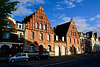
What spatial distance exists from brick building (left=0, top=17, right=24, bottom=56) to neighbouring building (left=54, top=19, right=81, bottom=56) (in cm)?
1275

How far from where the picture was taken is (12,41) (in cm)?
2397

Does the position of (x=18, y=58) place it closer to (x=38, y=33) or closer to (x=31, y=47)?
(x=31, y=47)

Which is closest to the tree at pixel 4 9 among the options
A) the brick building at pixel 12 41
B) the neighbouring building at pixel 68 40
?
the brick building at pixel 12 41

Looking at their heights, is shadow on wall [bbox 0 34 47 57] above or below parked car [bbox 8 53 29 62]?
above

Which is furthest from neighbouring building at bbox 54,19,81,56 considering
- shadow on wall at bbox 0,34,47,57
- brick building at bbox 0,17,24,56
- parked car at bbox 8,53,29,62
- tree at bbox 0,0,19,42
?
tree at bbox 0,0,19,42

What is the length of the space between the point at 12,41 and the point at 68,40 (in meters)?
21.7

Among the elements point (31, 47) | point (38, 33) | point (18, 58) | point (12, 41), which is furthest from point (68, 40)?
point (18, 58)

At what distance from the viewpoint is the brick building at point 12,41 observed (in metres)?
23.1

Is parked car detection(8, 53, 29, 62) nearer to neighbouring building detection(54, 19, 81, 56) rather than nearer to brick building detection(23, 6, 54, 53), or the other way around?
brick building detection(23, 6, 54, 53)

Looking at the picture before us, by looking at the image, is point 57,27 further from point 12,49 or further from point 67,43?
point 12,49

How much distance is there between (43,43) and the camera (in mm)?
29797

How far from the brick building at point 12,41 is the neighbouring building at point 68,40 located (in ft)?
41.8

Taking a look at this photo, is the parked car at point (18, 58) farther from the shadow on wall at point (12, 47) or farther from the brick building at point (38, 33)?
the brick building at point (38, 33)

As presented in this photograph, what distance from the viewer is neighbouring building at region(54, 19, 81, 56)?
3511 centimetres
